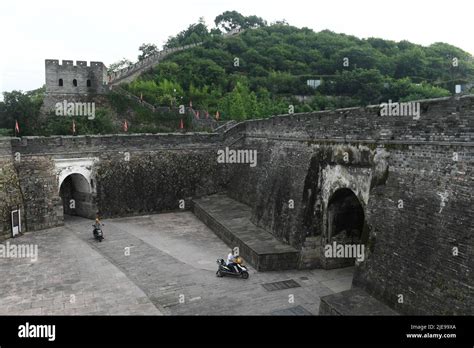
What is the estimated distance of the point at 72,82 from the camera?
108 ft

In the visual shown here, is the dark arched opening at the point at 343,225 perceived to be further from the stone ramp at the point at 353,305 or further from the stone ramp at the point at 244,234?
the stone ramp at the point at 353,305

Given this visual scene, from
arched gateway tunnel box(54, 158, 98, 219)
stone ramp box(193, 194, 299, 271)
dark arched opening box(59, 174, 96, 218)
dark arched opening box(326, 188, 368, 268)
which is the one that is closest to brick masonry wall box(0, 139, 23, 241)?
arched gateway tunnel box(54, 158, 98, 219)

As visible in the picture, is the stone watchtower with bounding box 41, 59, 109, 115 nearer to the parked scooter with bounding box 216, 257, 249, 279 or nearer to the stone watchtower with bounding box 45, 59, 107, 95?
the stone watchtower with bounding box 45, 59, 107, 95

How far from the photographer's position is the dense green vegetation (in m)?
31.9

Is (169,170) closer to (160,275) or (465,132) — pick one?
(160,275)

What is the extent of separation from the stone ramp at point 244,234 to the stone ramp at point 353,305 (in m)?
3.75

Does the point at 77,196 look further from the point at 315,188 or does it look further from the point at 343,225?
the point at 343,225

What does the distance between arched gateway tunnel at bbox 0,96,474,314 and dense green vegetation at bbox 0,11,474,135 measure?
8545mm

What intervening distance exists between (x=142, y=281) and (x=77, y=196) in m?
10.7

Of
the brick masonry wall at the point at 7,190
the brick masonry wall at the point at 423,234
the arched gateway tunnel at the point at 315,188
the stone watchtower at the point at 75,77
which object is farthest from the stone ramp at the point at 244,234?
the stone watchtower at the point at 75,77

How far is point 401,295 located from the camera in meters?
8.95

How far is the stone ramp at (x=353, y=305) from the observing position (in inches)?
348

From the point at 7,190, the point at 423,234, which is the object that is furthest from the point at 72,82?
the point at 423,234

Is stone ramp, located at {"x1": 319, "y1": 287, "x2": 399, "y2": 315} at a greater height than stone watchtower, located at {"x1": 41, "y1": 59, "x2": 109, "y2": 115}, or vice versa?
stone watchtower, located at {"x1": 41, "y1": 59, "x2": 109, "y2": 115}
